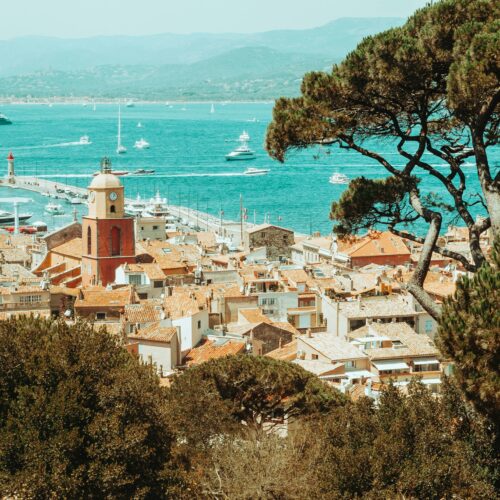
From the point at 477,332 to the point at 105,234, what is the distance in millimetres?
27512

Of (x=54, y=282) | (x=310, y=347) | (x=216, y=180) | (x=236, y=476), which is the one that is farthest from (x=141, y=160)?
(x=236, y=476)

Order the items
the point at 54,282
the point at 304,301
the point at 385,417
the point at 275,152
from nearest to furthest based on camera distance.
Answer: the point at 275,152 → the point at 385,417 → the point at 304,301 → the point at 54,282

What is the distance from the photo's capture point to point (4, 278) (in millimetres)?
30656

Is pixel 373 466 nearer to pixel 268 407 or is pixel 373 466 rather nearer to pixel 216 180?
pixel 268 407

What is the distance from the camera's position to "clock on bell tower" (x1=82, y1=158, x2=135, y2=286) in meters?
35.0

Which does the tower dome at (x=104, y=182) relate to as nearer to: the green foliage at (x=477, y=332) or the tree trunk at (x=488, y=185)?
the tree trunk at (x=488, y=185)

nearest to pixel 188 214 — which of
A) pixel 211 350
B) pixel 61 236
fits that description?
pixel 61 236

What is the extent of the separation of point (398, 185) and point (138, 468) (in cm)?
367

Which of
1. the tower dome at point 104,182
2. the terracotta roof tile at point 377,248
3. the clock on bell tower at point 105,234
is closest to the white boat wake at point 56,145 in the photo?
the terracotta roof tile at point 377,248

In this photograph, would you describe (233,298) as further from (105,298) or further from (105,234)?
(105,234)

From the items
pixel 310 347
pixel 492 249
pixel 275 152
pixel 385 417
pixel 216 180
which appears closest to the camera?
pixel 492 249

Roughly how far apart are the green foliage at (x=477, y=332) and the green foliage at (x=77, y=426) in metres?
3.36

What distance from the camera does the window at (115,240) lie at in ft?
116

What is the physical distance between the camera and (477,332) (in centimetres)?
849
